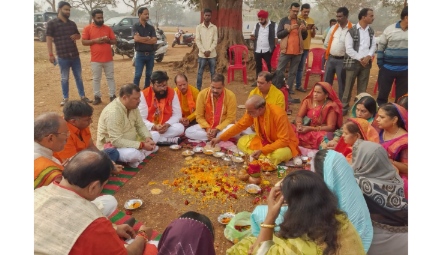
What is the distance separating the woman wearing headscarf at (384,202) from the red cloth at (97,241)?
2.09m

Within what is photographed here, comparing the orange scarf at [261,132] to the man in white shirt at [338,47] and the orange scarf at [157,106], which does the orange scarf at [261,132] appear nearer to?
the orange scarf at [157,106]

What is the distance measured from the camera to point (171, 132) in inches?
226

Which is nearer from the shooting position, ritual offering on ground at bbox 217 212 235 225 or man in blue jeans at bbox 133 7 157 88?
ritual offering on ground at bbox 217 212 235 225

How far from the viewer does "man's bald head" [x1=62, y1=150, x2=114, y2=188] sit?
7.04 ft

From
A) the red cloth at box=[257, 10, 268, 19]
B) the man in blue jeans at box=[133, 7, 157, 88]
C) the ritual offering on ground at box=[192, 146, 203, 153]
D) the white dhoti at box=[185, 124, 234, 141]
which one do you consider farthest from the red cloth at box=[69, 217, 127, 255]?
the red cloth at box=[257, 10, 268, 19]

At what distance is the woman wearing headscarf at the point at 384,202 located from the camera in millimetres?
2766

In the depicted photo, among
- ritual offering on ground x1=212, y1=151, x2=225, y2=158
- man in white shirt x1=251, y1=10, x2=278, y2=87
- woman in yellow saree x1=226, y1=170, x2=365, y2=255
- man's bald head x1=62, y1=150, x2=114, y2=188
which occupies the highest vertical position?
man in white shirt x1=251, y1=10, x2=278, y2=87

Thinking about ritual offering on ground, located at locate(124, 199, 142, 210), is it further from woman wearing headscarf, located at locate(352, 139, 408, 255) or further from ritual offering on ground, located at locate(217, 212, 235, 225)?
woman wearing headscarf, located at locate(352, 139, 408, 255)

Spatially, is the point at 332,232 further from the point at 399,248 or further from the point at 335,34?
the point at 335,34

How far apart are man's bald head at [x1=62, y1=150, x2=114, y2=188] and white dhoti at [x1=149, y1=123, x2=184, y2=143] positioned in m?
3.29

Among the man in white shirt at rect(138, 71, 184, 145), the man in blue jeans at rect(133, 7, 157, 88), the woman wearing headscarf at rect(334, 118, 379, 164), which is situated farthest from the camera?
the man in blue jeans at rect(133, 7, 157, 88)

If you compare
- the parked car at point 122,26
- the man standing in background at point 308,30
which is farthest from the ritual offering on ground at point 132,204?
the parked car at point 122,26

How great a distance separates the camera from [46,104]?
773 centimetres

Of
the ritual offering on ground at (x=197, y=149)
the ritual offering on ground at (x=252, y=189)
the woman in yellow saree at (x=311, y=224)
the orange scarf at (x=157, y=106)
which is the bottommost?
the ritual offering on ground at (x=252, y=189)
